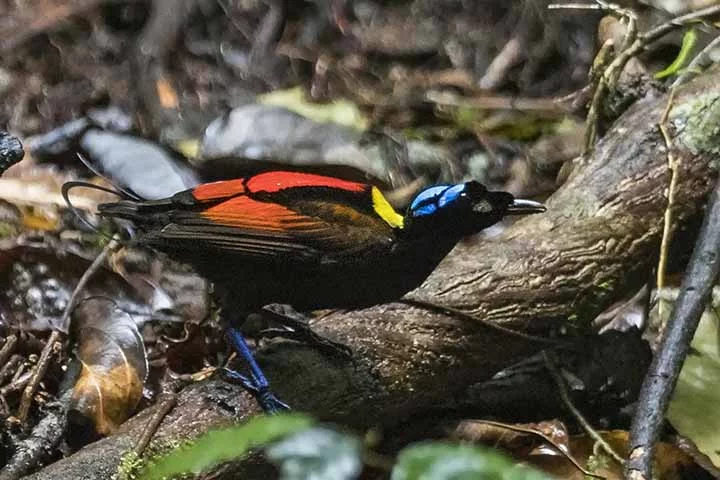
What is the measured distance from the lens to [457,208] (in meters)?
3.02

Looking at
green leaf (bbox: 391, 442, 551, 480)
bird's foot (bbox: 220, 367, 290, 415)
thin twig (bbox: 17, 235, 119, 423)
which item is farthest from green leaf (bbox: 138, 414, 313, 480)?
thin twig (bbox: 17, 235, 119, 423)

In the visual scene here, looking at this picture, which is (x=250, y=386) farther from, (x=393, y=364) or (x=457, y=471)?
(x=457, y=471)

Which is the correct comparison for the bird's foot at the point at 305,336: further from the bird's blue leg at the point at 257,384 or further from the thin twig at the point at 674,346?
the thin twig at the point at 674,346

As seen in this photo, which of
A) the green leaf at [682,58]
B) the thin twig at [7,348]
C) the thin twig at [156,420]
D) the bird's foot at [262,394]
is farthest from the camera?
the green leaf at [682,58]

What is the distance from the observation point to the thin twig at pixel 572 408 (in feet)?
10.8

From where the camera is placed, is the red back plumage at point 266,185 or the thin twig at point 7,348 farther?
the thin twig at point 7,348

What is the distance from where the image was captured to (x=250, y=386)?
304 centimetres

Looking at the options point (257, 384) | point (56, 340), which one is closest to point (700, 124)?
point (257, 384)

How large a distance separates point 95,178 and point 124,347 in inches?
64.4

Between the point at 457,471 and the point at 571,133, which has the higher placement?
the point at 457,471

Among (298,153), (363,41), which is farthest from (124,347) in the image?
(363,41)

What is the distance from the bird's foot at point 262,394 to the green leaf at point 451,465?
4.34 ft

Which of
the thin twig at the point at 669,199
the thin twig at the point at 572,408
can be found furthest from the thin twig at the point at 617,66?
the thin twig at the point at 572,408

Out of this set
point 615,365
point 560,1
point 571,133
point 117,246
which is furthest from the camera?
point 560,1
